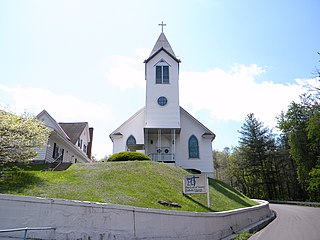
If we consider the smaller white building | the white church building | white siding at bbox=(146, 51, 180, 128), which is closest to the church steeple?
white siding at bbox=(146, 51, 180, 128)

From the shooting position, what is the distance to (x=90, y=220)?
6.89 metres

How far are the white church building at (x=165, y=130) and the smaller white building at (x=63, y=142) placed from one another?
474 centimetres

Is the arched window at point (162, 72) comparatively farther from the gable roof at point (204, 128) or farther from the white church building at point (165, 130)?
the gable roof at point (204, 128)

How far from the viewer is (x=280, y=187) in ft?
150

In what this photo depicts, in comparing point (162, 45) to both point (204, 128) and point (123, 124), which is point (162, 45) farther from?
point (204, 128)

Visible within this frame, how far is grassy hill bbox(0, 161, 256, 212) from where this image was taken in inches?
377

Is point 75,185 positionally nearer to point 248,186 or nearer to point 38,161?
point 38,161

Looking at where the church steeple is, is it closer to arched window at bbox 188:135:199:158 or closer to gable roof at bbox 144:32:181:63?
gable roof at bbox 144:32:181:63

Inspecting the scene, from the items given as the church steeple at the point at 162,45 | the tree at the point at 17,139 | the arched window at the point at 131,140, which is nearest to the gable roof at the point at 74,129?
the arched window at the point at 131,140

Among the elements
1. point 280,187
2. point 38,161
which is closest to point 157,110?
point 38,161

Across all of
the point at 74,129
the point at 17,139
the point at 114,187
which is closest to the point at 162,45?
the point at 74,129

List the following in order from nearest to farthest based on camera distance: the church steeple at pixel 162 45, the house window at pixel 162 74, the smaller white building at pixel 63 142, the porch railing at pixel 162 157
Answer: the smaller white building at pixel 63 142
the porch railing at pixel 162 157
the house window at pixel 162 74
the church steeple at pixel 162 45

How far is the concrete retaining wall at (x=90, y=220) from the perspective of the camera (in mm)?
6409

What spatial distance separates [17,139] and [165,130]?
14.7 metres
